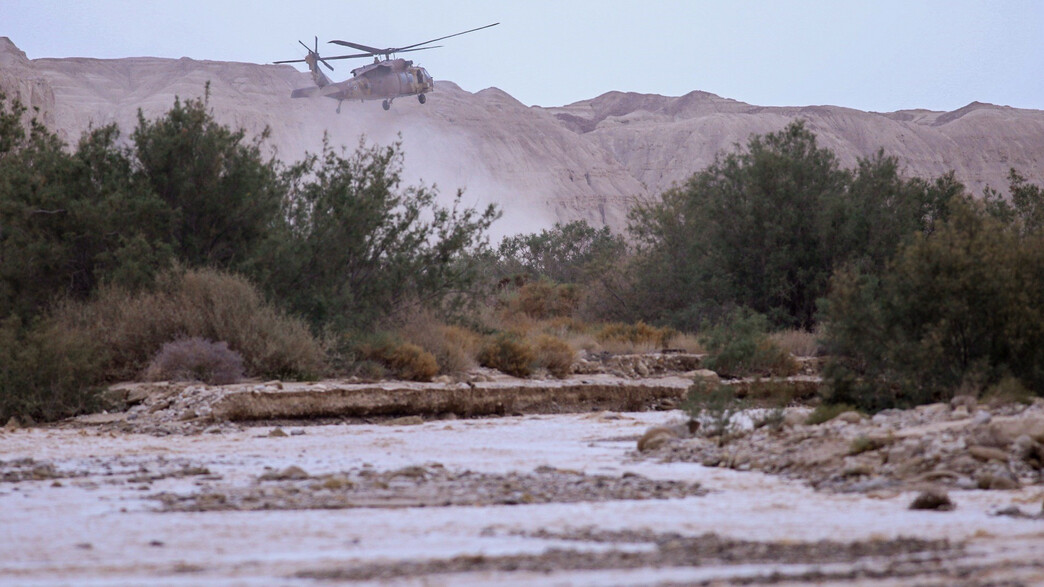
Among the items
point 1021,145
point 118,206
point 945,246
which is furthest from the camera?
point 1021,145

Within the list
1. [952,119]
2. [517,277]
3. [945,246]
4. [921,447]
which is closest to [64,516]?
[921,447]

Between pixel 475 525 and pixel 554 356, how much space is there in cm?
1378

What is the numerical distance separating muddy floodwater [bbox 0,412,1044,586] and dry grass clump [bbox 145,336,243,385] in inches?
183

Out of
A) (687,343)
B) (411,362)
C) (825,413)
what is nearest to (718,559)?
(825,413)

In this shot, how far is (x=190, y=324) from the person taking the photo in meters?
15.7

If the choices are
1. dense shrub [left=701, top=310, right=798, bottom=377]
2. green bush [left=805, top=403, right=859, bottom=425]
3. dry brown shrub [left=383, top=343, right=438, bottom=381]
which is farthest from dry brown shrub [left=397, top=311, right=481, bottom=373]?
green bush [left=805, top=403, right=859, bottom=425]

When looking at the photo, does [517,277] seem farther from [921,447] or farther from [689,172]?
[689,172]

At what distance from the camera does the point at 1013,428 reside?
8.01 m

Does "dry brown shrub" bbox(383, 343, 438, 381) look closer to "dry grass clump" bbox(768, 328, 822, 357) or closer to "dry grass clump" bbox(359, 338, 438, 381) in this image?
"dry grass clump" bbox(359, 338, 438, 381)

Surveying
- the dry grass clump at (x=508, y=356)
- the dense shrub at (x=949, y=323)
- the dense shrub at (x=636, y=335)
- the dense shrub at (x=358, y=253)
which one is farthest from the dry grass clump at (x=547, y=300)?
the dense shrub at (x=949, y=323)

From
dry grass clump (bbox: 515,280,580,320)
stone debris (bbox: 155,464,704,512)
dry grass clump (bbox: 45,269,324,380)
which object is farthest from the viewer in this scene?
dry grass clump (bbox: 515,280,580,320)

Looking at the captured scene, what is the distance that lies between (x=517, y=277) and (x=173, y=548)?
3293cm

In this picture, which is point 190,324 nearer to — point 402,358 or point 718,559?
point 402,358

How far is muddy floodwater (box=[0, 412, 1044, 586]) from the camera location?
4.45 metres
